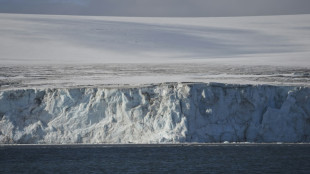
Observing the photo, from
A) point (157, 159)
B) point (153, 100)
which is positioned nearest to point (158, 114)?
point (153, 100)

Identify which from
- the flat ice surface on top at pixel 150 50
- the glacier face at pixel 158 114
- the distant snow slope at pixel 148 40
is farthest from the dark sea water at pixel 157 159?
the distant snow slope at pixel 148 40

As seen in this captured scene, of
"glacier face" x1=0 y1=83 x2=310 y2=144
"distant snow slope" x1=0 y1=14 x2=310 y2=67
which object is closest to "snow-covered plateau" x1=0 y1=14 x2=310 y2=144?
"glacier face" x1=0 y1=83 x2=310 y2=144

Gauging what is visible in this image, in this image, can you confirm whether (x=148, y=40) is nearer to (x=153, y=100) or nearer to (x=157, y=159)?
(x=153, y=100)

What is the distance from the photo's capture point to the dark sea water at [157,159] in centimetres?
2322

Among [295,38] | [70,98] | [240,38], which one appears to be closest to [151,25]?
[240,38]

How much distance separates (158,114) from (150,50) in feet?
64.2

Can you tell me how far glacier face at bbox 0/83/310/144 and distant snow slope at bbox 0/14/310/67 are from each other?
9.76 m

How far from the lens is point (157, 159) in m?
25.7

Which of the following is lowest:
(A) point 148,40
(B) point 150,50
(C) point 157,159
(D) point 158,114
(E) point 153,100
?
(C) point 157,159

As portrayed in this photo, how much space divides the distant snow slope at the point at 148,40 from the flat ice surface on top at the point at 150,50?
0.21ft

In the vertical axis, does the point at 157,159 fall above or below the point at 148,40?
below

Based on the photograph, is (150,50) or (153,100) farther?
(150,50)

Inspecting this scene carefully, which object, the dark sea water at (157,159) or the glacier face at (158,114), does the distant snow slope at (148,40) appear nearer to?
the glacier face at (158,114)

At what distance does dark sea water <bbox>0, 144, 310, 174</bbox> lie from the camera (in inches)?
914
